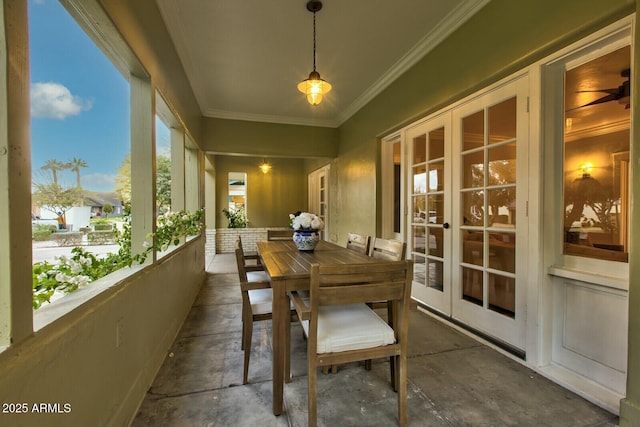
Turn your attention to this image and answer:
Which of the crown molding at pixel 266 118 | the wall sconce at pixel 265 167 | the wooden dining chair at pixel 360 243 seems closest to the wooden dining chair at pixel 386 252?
the wooden dining chair at pixel 360 243

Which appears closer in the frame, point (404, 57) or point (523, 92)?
point (523, 92)

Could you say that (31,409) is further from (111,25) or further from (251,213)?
(251,213)

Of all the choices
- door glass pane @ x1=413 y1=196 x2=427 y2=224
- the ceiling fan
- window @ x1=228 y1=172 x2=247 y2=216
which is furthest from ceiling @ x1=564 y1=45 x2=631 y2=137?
window @ x1=228 y1=172 x2=247 y2=216

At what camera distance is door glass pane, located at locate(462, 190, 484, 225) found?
2439 mm

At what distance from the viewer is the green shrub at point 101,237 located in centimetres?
150

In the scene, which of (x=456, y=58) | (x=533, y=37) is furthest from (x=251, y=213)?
(x=533, y=37)

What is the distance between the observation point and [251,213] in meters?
7.63

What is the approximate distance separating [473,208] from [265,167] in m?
5.43

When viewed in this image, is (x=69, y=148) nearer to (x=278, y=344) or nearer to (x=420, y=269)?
(x=278, y=344)

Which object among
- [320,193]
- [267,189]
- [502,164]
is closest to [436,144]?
[502,164]

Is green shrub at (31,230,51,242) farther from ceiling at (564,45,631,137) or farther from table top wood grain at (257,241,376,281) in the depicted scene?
ceiling at (564,45,631,137)

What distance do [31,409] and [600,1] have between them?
122 inches

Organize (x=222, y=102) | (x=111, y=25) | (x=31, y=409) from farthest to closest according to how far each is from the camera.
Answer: (x=222, y=102)
(x=111, y=25)
(x=31, y=409)

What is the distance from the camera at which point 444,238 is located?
2.81 metres
